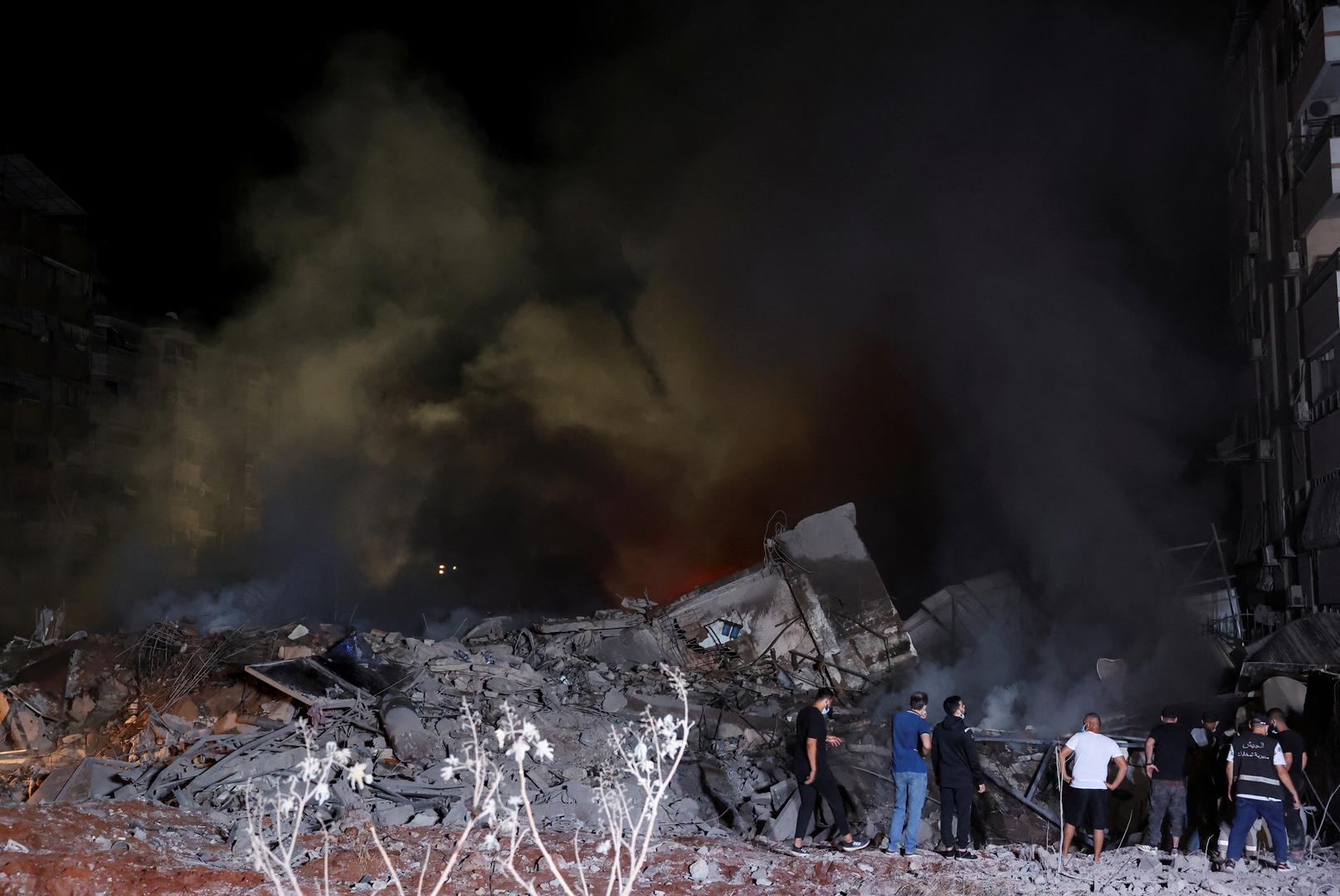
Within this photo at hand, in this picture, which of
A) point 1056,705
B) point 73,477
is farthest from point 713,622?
point 73,477

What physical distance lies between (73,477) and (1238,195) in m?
35.0

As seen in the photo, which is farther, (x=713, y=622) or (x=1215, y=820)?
(x=713, y=622)

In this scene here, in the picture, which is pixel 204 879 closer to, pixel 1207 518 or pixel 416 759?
pixel 416 759

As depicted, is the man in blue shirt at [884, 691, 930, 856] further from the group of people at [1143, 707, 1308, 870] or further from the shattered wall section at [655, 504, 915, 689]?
the shattered wall section at [655, 504, 915, 689]

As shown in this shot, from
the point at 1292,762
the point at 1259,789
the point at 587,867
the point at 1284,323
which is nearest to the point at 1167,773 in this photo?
the point at 1259,789

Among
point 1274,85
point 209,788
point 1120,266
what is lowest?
point 209,788

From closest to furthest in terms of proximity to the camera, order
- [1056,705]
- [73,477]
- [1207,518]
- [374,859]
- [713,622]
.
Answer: [374,859]
[1056,705]
[713,622]
[1207,518]
[73,477]

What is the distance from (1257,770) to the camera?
7.91 meters

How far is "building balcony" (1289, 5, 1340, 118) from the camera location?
47.0ft

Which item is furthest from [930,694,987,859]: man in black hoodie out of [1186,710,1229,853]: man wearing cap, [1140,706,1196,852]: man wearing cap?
[1186,710,1229,853]: man wearing cap

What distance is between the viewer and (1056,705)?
15000mm

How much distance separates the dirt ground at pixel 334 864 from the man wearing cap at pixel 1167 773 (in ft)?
7.26

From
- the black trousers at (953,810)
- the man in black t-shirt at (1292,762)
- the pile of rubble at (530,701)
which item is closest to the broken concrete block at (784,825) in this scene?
the pile of rubble at (530,701)

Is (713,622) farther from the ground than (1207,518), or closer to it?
closer to it
